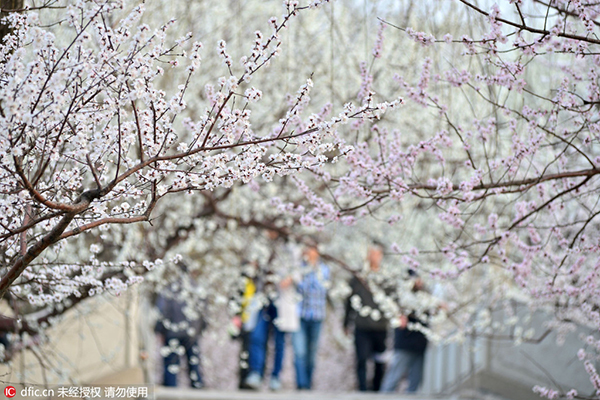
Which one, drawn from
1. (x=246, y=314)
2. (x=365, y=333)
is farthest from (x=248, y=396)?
(x=365, y=333)

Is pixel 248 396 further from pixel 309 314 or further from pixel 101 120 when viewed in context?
pixel 101 120

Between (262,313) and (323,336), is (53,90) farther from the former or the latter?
(323,336)

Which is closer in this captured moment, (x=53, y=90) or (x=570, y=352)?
(x=53, y=90)

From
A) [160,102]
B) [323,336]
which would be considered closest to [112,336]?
[160,102]

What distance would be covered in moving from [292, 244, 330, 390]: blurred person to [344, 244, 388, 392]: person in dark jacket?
418 mm

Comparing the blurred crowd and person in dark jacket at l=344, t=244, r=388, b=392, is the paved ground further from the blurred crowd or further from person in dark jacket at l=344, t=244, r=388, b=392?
person in dark jacket at l=344, t=244, r=388, b=392

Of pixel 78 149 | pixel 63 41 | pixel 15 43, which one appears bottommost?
pixel 78 149

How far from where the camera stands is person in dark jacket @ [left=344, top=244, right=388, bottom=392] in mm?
8055

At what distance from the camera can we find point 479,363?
25.6 feet

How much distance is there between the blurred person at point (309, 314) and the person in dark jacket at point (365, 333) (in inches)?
16.5

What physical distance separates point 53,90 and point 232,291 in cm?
482

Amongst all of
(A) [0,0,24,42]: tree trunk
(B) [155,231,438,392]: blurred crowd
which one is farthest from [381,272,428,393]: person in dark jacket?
(A) [0,0,24,42]: tree trunk

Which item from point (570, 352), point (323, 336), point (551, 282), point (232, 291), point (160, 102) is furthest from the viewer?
point (323, 336)

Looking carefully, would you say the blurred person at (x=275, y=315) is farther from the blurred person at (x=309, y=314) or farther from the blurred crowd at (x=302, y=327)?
the blurred person at (x=309, y=314)
